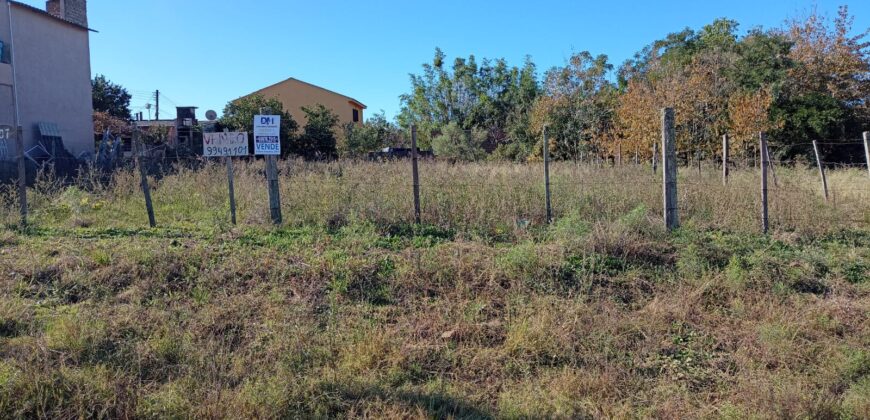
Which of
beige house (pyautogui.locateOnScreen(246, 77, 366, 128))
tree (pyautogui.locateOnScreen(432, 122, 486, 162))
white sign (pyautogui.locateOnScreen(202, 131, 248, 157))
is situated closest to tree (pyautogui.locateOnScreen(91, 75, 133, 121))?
beige house (pyautogui.locateOnScreen(246, 77, 366, 128))

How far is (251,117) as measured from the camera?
26047 mm

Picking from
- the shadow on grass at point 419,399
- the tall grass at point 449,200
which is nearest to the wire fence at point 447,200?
the tall grass at point 449,200

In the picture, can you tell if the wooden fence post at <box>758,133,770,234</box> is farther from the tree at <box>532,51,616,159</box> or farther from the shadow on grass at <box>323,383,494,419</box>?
the tree at <box>532,51,616,159</box>

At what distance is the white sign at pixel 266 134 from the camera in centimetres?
716

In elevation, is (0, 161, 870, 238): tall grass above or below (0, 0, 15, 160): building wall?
below

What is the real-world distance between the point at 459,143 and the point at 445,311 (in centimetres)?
2193

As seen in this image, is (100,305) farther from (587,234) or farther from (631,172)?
(631,172)

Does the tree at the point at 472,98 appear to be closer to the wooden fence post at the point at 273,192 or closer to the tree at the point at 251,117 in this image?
the tree at the point at 251,117

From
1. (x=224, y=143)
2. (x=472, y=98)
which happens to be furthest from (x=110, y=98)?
(x=224, y=143)

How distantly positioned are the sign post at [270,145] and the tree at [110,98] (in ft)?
119

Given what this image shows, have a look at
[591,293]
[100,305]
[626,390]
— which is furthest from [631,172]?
[100,305]

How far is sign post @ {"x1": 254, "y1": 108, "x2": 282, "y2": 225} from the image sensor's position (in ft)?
23.5

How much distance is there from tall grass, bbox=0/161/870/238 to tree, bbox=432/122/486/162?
1453cm

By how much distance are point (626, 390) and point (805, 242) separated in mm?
4316
